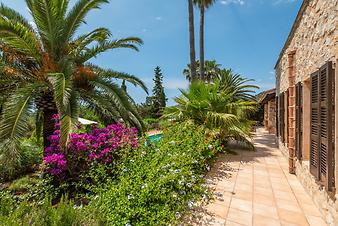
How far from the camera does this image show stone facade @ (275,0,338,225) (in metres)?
2.52

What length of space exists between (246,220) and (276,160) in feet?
13.1

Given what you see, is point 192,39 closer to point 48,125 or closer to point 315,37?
point 315,37

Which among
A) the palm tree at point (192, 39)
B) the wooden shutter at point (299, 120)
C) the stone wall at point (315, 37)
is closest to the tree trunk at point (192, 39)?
the palm tree at point (192, 39)

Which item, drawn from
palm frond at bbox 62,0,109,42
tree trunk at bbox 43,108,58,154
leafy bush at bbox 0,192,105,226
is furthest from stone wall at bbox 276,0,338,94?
tree trunk at bbox 43,108,58,154

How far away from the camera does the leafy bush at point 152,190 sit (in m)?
2.60

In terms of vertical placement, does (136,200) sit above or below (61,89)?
below

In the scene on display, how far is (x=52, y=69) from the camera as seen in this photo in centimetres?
488

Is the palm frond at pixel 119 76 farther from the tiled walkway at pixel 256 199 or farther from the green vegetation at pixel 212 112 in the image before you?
the tiled walkway at pixel 256 199

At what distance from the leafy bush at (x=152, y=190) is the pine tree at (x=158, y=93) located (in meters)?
23.4

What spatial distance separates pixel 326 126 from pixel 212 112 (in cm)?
395

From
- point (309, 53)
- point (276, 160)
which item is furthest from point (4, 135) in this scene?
point (276, 160)

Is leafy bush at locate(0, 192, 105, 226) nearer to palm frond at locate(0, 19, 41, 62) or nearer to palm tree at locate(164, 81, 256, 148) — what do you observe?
palm frond at locate(0, 19, 41, 62)

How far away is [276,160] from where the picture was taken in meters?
6.01

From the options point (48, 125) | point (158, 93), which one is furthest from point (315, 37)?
point (158, 93)
